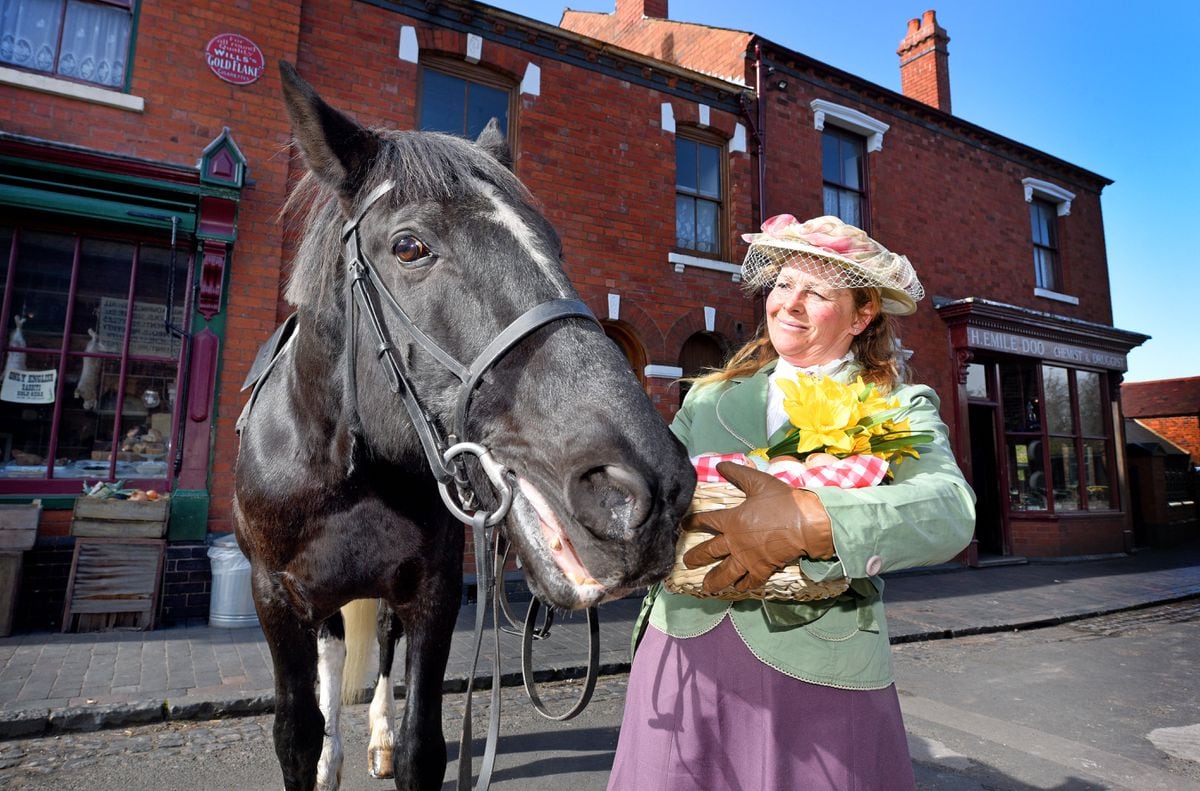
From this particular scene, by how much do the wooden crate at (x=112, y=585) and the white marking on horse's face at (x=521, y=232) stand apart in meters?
6.10

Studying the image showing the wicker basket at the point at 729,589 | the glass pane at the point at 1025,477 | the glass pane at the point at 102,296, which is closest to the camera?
the wicker basket at the point at 729,589

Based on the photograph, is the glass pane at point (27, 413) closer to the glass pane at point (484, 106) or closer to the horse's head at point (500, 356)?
the glass pane at point (484, 106)

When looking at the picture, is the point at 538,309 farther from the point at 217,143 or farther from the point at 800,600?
the point at 217,143

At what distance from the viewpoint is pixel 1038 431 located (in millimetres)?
12734

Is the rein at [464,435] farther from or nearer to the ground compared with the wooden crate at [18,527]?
farther from the ground

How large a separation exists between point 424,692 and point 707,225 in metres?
9.12

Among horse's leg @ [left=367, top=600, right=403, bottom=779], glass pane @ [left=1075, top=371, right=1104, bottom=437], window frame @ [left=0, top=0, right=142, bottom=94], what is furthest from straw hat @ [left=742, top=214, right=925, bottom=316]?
glass pane @ [left=1075, top=371, right=1104, bottom=437]

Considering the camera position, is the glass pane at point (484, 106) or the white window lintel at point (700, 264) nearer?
the glass pane at point (484, 106)

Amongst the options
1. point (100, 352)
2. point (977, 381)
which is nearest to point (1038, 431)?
point (977, 381)

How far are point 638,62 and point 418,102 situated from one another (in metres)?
3.41

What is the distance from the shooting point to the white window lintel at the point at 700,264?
9469 mm

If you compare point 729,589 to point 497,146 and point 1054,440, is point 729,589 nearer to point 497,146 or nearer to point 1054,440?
point 497,146

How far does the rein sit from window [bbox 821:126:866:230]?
36.7 ft

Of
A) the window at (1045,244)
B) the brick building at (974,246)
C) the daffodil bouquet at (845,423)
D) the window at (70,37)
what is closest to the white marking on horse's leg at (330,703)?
the daffodil bouquet at (845,423)
